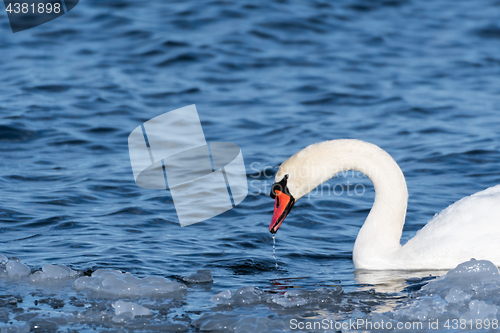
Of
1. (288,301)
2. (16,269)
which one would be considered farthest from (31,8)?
(288,301)

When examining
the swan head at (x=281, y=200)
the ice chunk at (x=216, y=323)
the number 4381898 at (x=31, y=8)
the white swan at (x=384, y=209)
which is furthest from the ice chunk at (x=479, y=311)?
the number 4381898 at (x=31, y=8)

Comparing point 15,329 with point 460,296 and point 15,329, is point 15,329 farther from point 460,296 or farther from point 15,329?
point 460,296

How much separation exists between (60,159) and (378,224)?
5368mm

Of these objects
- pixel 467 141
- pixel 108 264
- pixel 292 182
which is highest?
pixel 292 182

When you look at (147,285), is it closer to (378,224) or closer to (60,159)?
(378,224)

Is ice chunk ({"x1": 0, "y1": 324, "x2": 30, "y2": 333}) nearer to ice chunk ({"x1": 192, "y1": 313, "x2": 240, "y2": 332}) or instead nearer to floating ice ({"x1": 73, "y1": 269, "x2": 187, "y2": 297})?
floating ice ({"x1": 73, "y1": 269, "x2": 187, "y2": 297})

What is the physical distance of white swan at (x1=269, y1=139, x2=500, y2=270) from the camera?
600 centimetres

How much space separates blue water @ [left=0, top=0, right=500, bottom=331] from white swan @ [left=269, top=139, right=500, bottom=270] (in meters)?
0.30

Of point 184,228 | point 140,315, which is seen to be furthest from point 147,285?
point 184,228

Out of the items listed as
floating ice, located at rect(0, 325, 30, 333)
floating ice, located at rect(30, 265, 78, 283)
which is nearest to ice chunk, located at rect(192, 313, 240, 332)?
floating ice, located at rect(0, 325, 30, 333)

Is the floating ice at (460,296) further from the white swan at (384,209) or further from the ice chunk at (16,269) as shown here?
the ice chunk at (16,269)

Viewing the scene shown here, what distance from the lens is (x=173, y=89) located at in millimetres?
13180

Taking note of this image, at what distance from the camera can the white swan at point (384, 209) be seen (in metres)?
6.00

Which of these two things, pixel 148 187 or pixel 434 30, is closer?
pixel 148 187
